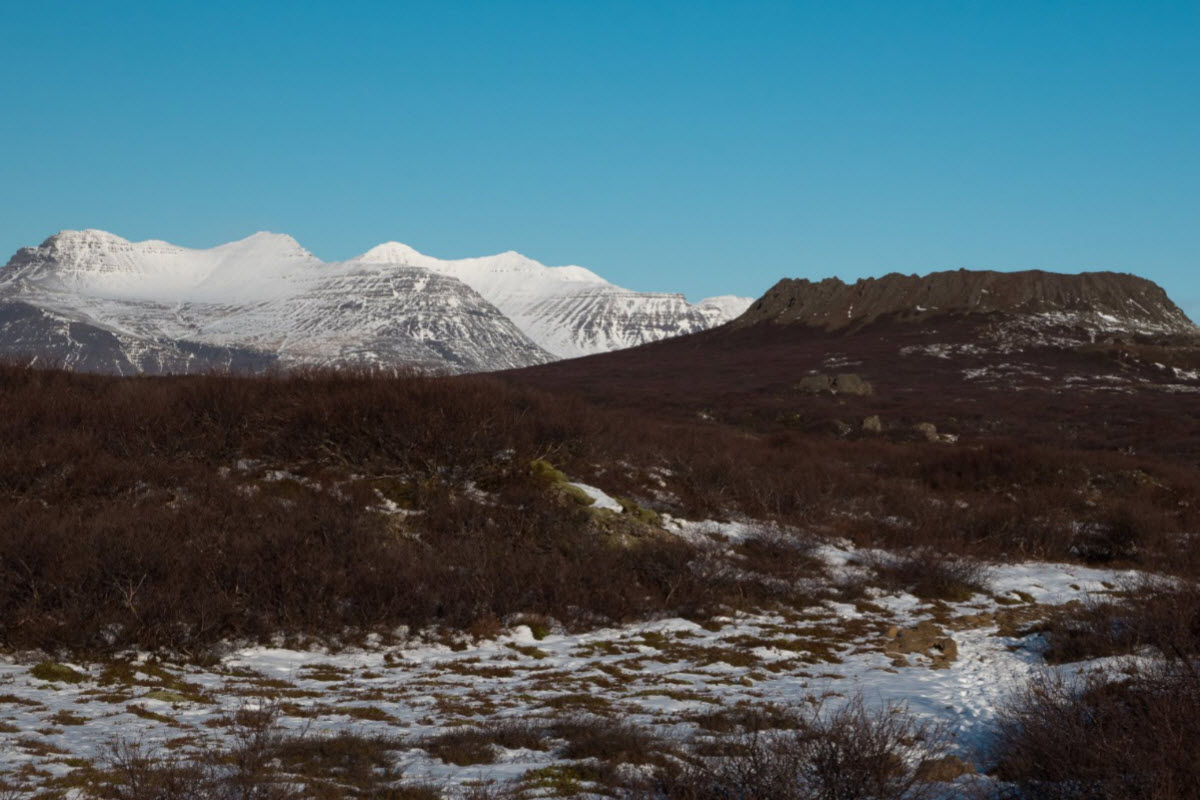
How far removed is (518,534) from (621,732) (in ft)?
23.5

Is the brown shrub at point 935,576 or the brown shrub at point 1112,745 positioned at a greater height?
the brown shrub at point 1112,745

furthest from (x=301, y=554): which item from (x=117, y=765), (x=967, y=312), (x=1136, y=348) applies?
(x=967, y=312)

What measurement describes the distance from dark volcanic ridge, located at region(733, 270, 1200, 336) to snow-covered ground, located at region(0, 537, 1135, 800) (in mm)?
76494

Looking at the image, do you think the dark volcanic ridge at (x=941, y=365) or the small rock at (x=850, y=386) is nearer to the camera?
the dark volcanic ridge at (x=941, y=365)

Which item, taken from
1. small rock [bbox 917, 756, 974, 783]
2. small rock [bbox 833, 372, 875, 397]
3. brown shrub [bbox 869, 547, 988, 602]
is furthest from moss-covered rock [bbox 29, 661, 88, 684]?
small rock [bbox 833, 372, 875, 397]

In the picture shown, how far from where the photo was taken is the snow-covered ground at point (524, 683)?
6301 mm

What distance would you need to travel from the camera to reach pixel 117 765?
5.06 metres

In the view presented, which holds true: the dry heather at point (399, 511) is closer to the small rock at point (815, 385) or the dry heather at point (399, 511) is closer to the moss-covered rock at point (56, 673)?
the moss-covered rock at point (56, 673)

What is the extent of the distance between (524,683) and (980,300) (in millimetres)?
90598

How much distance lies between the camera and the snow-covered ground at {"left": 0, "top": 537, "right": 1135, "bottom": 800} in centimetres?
630

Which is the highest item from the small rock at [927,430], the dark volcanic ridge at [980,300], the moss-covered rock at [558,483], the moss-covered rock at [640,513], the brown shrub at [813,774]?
the dark volcanic ridge at [980,300]

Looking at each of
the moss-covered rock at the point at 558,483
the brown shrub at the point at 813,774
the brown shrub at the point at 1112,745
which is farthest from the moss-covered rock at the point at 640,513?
the brown shrub at the point at 813,774

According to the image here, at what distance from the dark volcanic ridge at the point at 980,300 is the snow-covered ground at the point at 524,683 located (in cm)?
7649

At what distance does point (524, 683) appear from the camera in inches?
342
